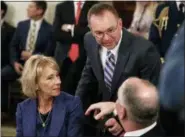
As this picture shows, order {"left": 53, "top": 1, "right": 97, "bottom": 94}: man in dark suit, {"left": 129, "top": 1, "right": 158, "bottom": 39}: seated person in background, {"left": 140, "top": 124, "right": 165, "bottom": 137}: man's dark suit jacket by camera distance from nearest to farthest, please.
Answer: {"left": 140, "top": 124, "right": 165, "bottom": 137}: man's dark suit jacket, {"left": 53, "top": 1, "right": 97, "bottom": 94}: man in dark suit, {"left": 129, "top": 1, "right": 158, "bottom": 39}: seated person in background

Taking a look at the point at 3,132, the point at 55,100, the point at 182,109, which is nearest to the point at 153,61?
the point at 55,100

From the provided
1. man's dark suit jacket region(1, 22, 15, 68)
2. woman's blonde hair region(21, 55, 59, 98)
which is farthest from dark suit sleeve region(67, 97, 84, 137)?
man's dark suit jacket region(1, 22, 15, 68)

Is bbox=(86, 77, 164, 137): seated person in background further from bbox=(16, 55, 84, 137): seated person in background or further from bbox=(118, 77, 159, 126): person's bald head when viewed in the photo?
bbox=(16, 55, 84, 137): seated person in background

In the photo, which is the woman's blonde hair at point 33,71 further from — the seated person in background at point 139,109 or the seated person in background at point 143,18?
the seated person in background at point 143,18

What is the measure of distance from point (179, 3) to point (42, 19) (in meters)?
1.84

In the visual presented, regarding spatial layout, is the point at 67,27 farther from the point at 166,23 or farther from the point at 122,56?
the point at 122,56

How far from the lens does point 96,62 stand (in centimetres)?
281

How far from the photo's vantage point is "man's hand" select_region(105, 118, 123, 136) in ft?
7.69

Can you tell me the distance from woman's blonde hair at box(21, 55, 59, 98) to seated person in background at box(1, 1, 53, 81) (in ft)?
6.63

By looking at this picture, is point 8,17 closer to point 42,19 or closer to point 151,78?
point 42,19

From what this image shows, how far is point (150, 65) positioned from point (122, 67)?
0.16 meters

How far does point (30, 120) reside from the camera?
2656 millimetres

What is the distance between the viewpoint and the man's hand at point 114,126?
2344mm

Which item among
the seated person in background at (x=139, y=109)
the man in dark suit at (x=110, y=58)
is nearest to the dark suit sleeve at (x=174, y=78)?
the seated person in background at (x=139, y=109)
